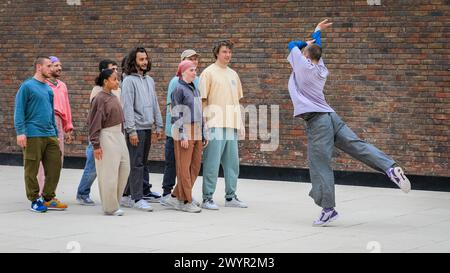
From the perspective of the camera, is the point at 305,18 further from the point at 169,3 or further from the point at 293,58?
the point at 293,58

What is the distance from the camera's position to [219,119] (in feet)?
35.3

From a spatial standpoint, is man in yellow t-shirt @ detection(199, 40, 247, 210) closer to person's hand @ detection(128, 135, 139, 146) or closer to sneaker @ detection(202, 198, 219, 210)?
sneaker @ detection(202, 198, 219, 210)

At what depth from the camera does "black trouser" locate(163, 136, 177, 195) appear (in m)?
11.3

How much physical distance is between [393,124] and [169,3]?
3.91 meters

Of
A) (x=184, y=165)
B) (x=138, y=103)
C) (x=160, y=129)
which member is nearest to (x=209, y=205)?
(x=184, y=165)

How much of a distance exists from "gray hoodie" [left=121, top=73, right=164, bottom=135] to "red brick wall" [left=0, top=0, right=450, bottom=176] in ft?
11.1

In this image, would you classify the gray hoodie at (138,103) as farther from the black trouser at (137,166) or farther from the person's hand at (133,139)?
the black trouser at (137,166)

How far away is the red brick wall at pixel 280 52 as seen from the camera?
41.8 ft

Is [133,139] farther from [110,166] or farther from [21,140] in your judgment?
[21,140]

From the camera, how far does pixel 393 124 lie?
13.1 m

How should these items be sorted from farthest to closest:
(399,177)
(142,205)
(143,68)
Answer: (143,68) < (142,205) < (399,177)

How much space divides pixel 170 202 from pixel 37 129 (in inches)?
65.0
